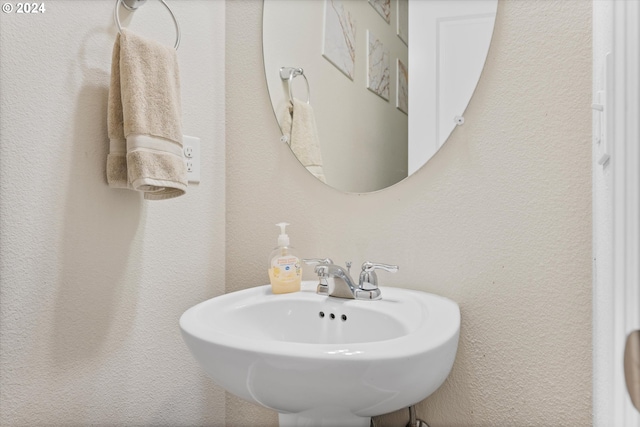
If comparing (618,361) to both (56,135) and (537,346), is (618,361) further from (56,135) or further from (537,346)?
(56,135)

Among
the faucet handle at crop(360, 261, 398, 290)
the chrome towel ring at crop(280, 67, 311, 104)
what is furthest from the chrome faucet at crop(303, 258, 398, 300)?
the chrome towel ring at crop(280, 67, 311, 104)

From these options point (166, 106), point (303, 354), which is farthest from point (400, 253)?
point (166, 106)

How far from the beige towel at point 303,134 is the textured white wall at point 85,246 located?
0.81ft

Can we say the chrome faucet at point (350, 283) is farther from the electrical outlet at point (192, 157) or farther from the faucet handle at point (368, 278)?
the electrical outlet at point (192, 157)

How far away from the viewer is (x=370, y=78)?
1.06 m

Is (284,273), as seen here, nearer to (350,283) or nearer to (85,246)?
(350,283)

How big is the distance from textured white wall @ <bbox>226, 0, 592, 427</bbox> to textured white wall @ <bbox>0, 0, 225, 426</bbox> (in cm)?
51

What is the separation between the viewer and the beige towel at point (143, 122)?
0.85 meters

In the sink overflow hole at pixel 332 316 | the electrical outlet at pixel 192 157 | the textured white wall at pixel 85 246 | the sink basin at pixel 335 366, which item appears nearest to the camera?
the sink basin at pixel 335 366

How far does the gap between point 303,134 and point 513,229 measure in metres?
0.60

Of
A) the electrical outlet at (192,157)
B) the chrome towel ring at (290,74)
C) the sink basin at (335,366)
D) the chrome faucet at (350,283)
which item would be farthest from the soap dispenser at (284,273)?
the chrome towel ring at (290,74)

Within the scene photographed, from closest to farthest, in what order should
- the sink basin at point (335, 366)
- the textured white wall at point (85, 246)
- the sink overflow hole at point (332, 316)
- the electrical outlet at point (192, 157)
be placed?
the sink basin at point (335, 366)
the textured white wall at point (85, 246)
the sink overflow hole at point (332, 316)
the electrical outlet at point (192, 157)

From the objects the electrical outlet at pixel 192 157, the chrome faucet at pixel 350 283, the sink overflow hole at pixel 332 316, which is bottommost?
the sink overflow hole at pixel 332 316

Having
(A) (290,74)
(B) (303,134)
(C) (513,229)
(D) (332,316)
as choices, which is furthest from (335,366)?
(A) (290,74)
